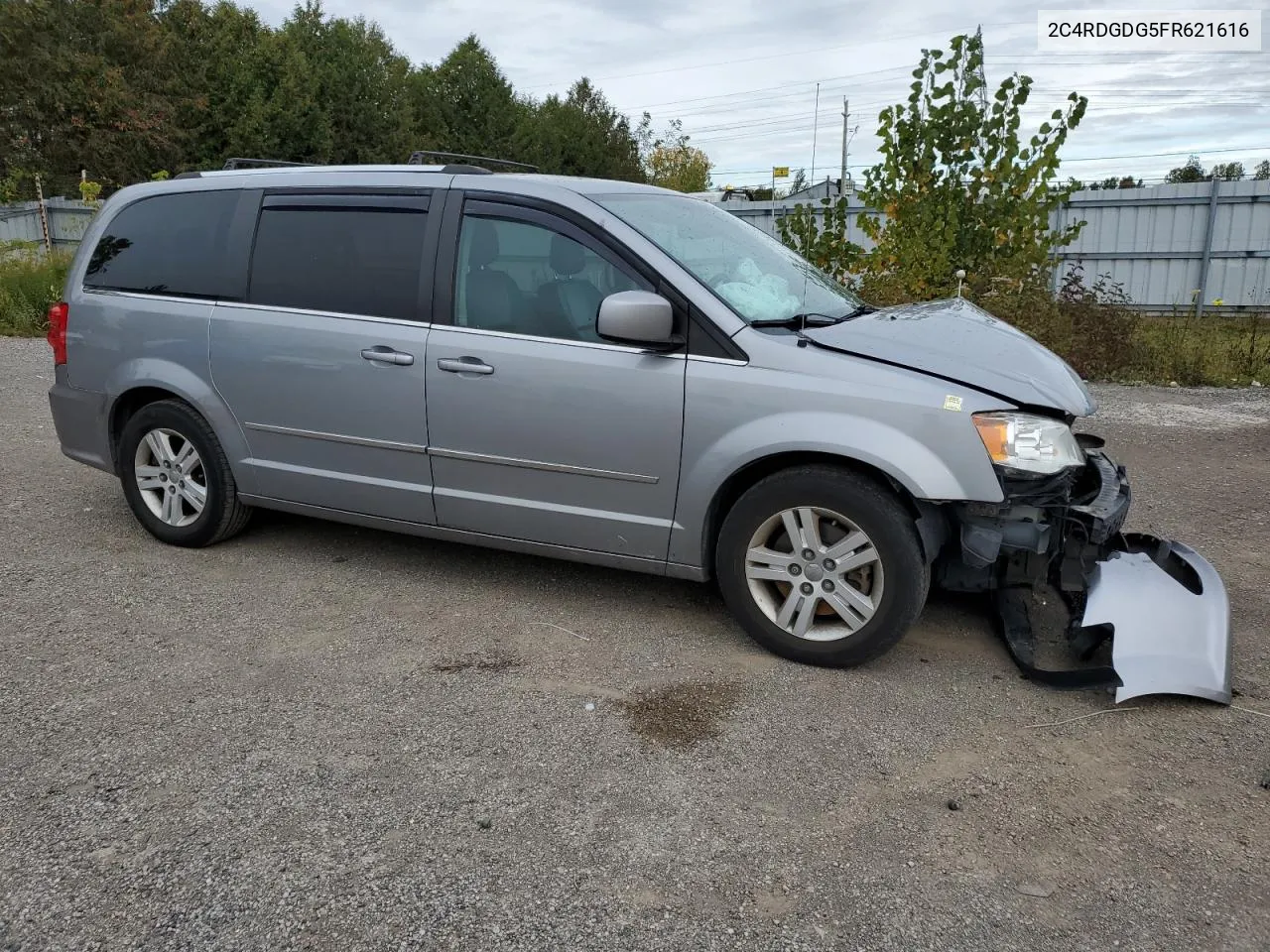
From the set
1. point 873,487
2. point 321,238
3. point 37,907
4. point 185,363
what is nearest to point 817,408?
point 873,487

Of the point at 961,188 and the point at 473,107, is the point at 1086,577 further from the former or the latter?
the point at 473,107

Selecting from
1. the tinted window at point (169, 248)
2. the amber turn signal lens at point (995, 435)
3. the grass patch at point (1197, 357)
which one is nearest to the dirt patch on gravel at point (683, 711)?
the amber turn signal lens at point (995, 435)

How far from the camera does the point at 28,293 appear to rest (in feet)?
→ 50.5

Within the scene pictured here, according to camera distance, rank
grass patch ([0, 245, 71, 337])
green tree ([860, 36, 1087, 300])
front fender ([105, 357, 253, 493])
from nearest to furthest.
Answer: front fender ([105, 357, 253, 493]), green tree ([860, 36, 1087, 300]), grass patch ([0, 245, 71, 337])

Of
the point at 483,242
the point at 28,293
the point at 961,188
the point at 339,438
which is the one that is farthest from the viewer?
the point at 28,293

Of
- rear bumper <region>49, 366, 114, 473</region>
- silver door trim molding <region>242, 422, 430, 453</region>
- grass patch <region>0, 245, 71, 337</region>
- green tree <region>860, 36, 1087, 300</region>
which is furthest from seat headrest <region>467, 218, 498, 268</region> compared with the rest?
grass patch <region>0, 245, 71, 337</region>

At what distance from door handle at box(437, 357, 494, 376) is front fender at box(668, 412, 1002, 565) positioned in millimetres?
969

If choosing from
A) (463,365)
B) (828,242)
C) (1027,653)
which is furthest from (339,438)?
(828,242)

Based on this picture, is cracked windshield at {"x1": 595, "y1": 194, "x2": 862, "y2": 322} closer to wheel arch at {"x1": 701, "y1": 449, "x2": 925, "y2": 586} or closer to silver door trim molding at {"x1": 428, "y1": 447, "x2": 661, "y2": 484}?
wheel arch at {"x1": 701, "y1": 449, "x2": 925, "y2": 586}

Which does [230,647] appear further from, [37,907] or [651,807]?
[651,807]

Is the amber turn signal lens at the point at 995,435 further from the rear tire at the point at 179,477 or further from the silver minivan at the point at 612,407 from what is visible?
the rear tire at the point at 179,477

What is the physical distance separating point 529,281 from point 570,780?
2.12 metres

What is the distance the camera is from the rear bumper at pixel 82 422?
17.5 feet

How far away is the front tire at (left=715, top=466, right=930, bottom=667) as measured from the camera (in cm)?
369
